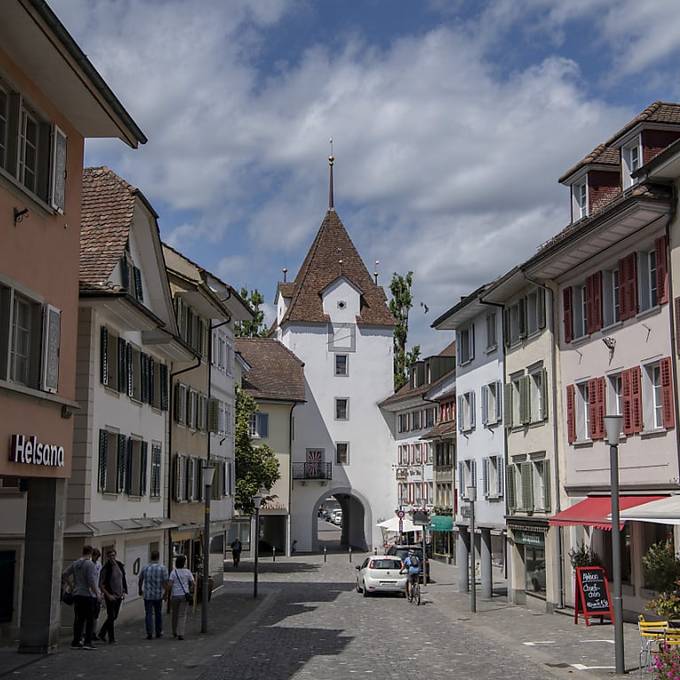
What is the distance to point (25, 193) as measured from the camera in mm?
14766

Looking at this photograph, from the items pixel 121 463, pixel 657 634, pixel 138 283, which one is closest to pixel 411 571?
pixel 121 463

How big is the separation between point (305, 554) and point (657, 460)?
47.1 m

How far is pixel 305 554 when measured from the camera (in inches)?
2675

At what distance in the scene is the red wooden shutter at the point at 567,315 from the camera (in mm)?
28969

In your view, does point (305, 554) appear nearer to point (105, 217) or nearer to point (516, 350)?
point (516, 350)

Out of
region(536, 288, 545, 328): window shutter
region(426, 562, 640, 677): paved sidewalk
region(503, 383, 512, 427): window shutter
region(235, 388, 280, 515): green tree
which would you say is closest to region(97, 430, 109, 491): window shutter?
region(426, 562, 640, 677): paved sidewalk

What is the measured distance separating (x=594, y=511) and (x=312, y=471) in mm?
45053

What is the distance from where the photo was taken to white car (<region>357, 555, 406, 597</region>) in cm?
3822

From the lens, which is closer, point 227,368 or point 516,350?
point 516,350

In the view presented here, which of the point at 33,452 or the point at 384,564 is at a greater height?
the point at 33,452

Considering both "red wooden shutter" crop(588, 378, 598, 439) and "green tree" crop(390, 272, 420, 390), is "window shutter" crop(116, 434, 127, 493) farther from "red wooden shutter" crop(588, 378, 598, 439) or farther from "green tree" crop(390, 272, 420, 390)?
"green tree" crop(390, 272, 420, 390)

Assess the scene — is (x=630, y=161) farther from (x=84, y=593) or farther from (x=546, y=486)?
(x=84, y=593)

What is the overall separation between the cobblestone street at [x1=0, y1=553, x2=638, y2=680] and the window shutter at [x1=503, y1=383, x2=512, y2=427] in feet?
19.5

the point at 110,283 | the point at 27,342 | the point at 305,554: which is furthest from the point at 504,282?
the point at 305,554
